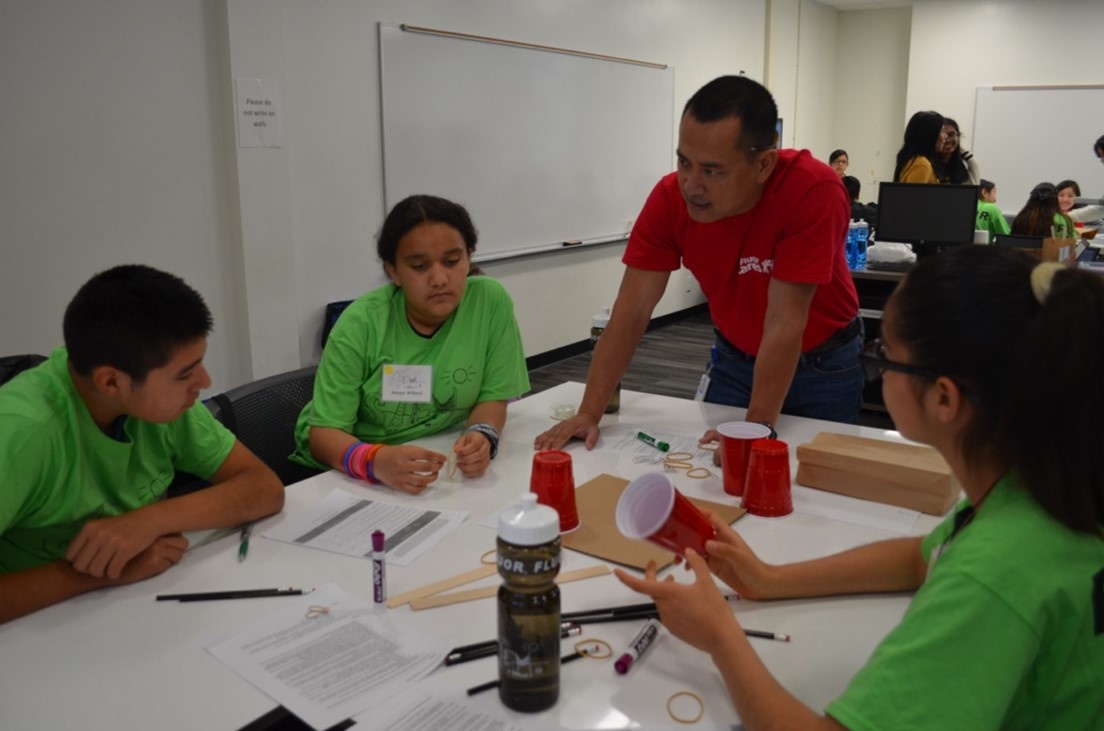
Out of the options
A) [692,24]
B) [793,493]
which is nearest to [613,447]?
[793,493]

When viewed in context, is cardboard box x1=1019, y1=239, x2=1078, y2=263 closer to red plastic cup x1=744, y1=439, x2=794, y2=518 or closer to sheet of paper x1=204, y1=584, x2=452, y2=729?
Answer: red plastic cup x1=744, y1=439, x2=794, y2=518

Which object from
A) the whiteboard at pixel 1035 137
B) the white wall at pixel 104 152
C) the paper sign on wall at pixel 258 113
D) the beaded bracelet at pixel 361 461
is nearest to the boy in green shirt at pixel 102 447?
the beaded bracelet at pixel 361 461

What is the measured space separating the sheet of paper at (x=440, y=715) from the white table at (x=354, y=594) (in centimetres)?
2

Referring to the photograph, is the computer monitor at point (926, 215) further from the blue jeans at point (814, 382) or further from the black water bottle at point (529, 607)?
the black water bottle at point (529, 607)

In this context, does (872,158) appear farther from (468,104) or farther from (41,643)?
(41,643)

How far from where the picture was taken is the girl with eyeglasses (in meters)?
0.83

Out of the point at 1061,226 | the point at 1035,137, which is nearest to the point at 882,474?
the point at 1061,226

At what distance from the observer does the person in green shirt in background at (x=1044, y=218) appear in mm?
4777

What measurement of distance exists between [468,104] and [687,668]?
13.7ft

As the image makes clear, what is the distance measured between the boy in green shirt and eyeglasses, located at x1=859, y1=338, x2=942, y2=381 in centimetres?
108

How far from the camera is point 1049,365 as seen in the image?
865mm

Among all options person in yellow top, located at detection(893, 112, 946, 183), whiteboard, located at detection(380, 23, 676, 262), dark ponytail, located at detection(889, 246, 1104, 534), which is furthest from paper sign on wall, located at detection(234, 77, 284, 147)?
person in yellow top, located at detection(893, 112, 946, 183)

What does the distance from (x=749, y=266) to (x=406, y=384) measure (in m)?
0.88

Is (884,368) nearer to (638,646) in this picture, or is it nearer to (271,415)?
(638,646)
